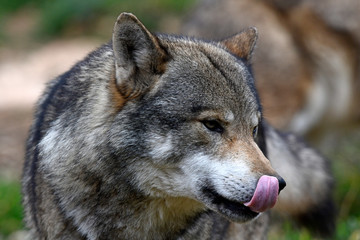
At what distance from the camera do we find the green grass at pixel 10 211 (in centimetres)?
643

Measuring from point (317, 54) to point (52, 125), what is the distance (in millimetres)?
4959

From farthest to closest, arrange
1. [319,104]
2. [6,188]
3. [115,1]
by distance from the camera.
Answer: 1. [115,1]
2. [319,104]
3. [6,188]

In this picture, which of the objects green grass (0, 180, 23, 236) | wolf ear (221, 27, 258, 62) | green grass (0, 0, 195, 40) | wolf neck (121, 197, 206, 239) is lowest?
green grass (0, 180, 23, 236)

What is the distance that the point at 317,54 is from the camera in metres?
8.63

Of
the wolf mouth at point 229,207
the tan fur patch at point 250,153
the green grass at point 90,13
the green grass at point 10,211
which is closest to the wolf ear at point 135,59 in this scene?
the tan fur patch at point 250,153

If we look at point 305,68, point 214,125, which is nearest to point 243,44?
point 214,125

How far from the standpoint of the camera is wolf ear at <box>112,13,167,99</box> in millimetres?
4004

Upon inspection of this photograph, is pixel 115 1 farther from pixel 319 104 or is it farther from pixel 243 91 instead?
pixel 243 91

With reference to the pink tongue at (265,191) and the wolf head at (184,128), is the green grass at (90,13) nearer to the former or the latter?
the wolf head at (184,128)

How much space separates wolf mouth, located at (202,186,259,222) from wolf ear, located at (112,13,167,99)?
708 millimetres

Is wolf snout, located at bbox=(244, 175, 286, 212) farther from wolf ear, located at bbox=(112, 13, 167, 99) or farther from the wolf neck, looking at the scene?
wolf ear, located at bbox=(112, 13, 167, 99)

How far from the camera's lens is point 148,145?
13.1 feet

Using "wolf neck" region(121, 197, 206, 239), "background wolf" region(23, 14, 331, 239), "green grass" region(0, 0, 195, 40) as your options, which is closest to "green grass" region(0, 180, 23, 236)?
"background wolf" region(23, 14, 331, 239)

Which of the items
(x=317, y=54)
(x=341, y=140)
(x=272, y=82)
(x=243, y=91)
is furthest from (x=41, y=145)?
(x=341, y=140)
